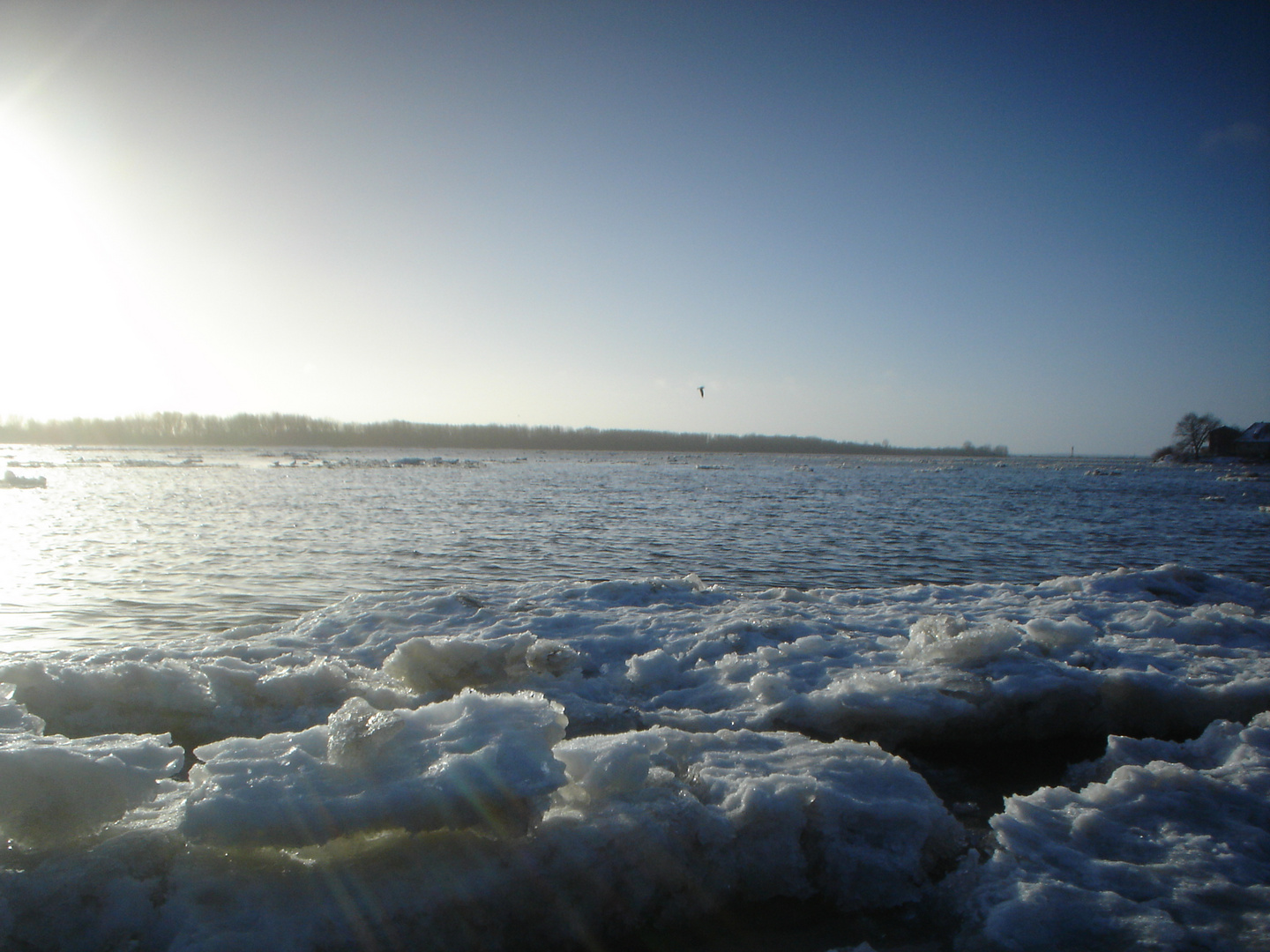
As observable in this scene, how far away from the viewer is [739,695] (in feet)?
22.8

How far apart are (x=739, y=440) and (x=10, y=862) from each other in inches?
7846

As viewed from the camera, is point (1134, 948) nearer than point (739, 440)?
Yes

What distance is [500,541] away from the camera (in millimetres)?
18656

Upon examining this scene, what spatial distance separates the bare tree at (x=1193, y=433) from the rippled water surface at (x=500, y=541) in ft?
237

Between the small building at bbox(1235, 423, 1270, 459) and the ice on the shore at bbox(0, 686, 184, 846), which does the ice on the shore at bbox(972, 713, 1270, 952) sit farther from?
the small building at bbox(1235, 423, 1270, 459)

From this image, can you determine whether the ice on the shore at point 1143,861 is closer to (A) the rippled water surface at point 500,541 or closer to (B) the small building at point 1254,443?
(A) the rippled water surface at point 500,541

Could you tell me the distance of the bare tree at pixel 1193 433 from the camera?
91188mm

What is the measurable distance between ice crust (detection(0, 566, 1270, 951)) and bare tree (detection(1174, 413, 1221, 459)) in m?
112

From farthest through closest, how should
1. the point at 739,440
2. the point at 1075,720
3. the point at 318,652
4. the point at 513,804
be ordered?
the point at 739,440, the point at 318,652, the point at 1075,720, the point at 513,804

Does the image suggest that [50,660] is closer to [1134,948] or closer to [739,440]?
[1134,948]

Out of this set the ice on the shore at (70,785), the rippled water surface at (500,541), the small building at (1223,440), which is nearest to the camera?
the ice on the shore at (70,785)

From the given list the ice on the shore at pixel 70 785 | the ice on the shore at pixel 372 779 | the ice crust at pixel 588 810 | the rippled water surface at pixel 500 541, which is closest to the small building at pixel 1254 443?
the rippled water surface at pixel 500 541

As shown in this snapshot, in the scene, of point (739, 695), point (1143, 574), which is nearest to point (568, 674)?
point (739, 695)

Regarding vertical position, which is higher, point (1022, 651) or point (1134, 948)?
point (1022, 651)
